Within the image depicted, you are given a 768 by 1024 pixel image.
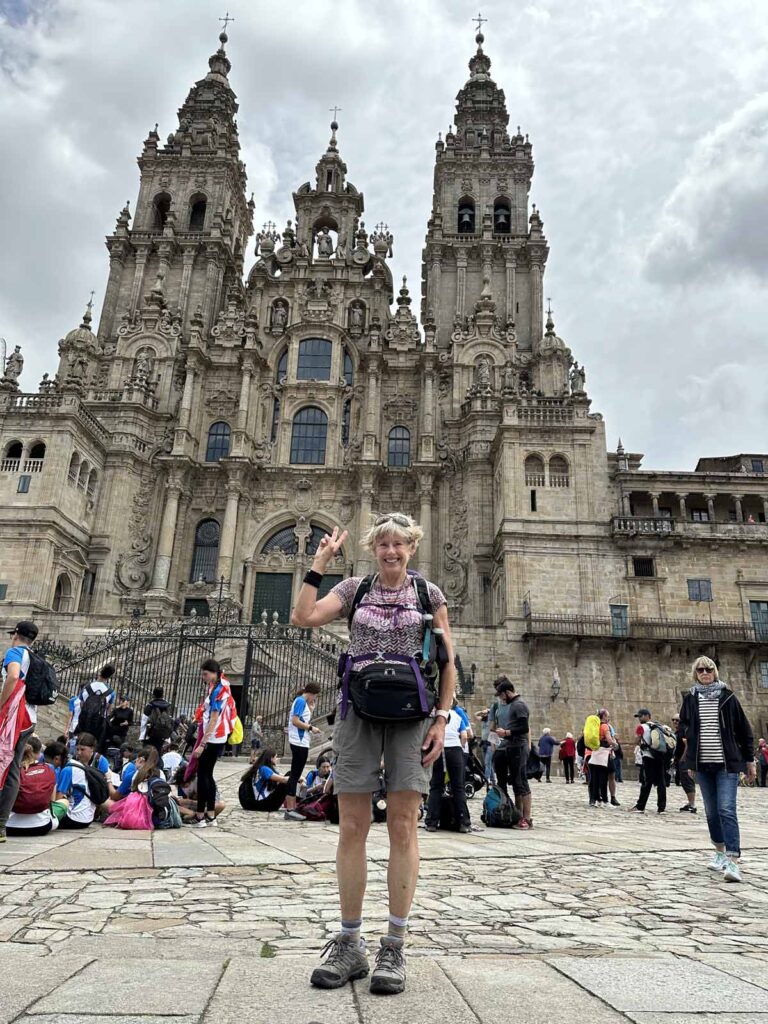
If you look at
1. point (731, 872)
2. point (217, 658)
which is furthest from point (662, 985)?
point (217, 658)

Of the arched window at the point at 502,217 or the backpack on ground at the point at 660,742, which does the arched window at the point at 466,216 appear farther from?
the backpack on ground at the point at 660,742

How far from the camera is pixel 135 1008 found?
2.50 meters

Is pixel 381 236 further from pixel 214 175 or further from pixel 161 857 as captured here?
pixel 161 857

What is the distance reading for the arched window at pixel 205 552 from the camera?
→ 1374 inches

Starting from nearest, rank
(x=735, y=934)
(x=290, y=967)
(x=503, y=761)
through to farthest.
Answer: (x=290, y=967) < (x=735, y=934) < (x=503, y=761)

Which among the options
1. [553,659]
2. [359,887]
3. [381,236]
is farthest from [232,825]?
[381,236]

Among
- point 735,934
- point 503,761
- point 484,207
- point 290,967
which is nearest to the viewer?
point 290,967

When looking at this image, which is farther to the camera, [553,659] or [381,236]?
[381,236]

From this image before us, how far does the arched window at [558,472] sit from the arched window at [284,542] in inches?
497

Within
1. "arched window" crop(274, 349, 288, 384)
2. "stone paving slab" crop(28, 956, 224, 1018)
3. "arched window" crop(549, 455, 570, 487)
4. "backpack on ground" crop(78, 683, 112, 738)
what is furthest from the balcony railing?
"stone paving slab" crop(28, 956, 224, 1018)

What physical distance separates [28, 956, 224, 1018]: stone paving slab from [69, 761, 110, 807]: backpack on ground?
5.70 m

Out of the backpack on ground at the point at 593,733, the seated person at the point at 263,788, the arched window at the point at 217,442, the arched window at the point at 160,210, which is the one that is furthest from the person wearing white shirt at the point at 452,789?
the arched window at the point at 160,210

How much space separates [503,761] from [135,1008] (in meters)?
7.79

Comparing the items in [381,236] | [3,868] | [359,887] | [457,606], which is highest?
[381,236]
